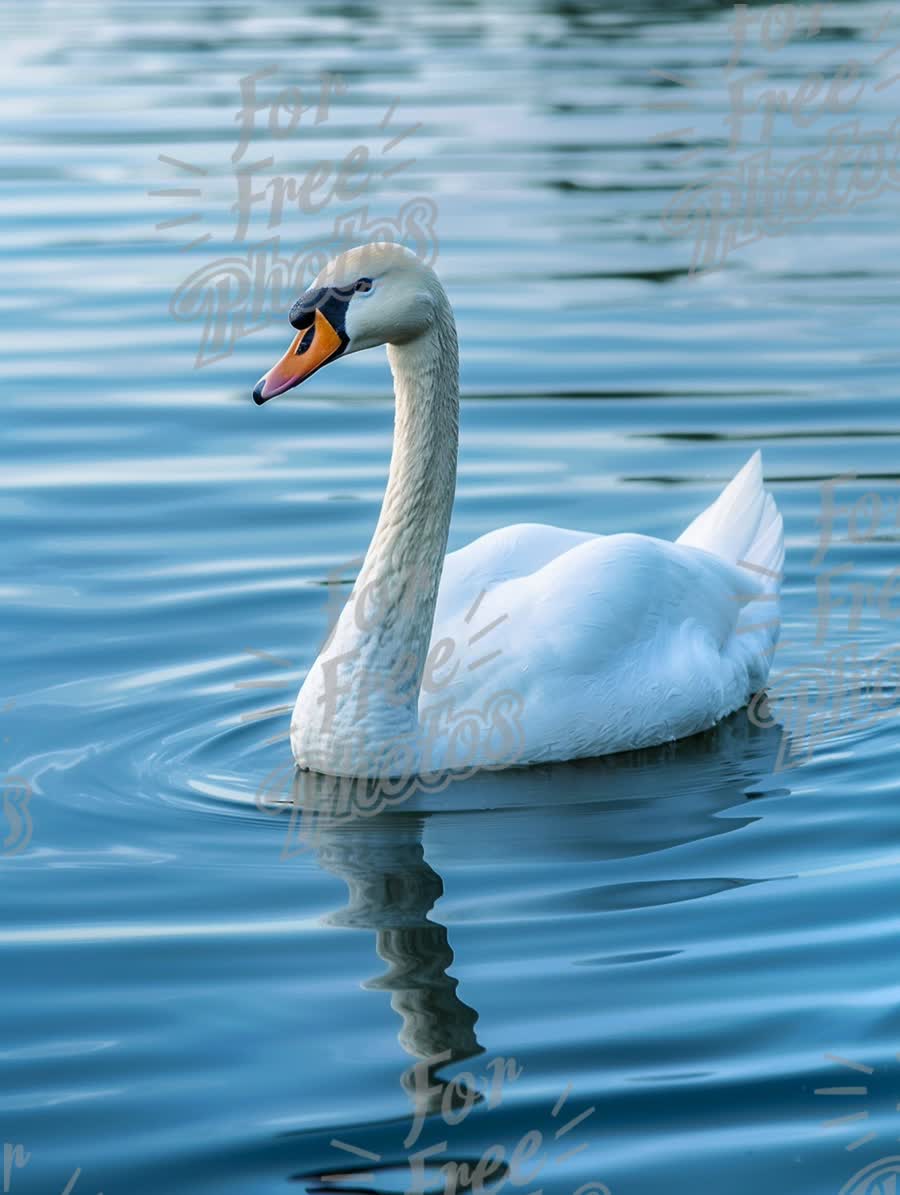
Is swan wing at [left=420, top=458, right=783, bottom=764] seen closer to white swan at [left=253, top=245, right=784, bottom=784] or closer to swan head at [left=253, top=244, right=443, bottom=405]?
white swan at [left=253, top=245, right=784, bottom=784]

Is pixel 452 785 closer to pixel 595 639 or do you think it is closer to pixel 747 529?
pixel 595 639

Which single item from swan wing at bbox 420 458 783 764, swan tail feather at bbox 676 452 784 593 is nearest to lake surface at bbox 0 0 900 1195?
swan wing at bbox 420 458 783 764

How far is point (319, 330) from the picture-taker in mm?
6977

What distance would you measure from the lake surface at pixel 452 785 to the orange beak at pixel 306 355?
51.7 inches

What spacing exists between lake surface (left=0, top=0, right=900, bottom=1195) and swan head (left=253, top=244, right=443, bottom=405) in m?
1.38

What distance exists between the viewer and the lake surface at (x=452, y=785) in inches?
201

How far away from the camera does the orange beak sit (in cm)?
688

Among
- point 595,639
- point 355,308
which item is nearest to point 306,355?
point 355,308

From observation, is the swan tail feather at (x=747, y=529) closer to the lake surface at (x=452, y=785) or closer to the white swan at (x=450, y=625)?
the lake surface at (x=452, y=785)

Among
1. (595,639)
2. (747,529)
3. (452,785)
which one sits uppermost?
(747,529)

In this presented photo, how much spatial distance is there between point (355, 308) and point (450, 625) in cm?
117

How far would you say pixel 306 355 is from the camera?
6.94m

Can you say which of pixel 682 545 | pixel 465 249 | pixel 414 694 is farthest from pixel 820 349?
pixel 414 694

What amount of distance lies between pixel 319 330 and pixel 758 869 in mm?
2085
